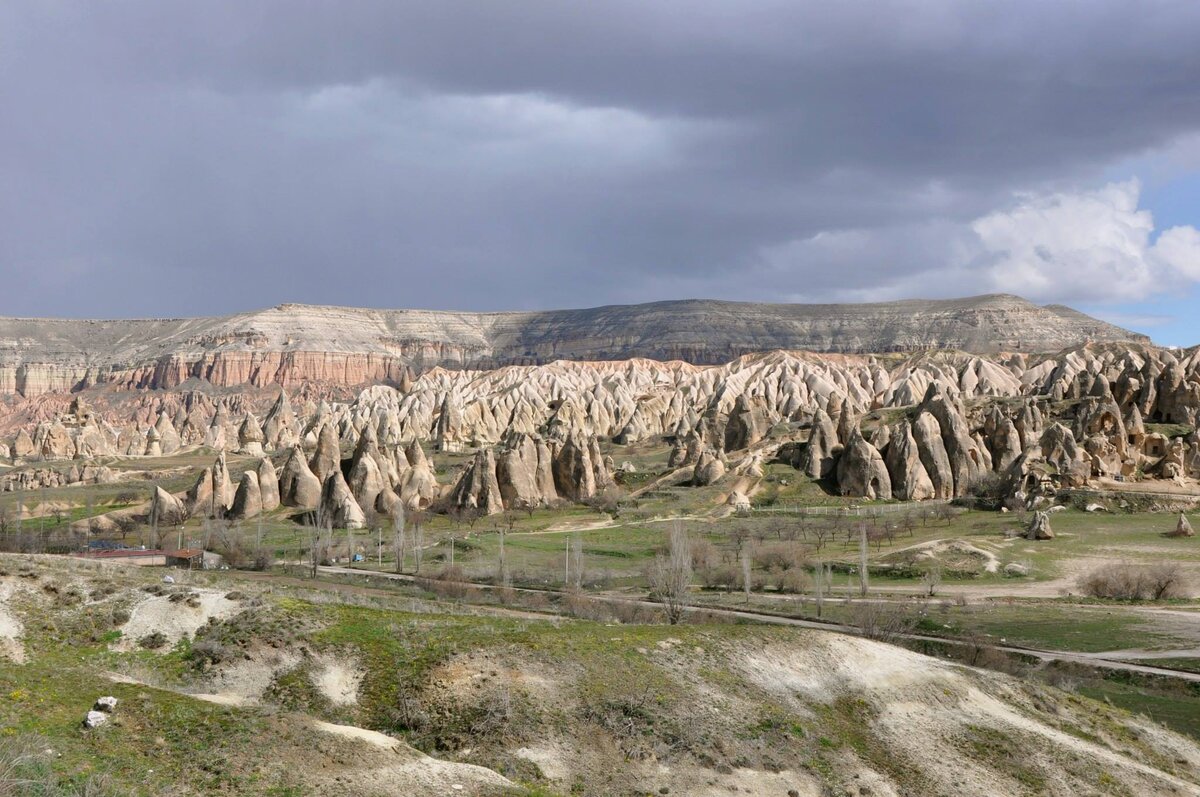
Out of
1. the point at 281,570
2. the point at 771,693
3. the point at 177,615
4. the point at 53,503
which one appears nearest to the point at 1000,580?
the point at 771,693

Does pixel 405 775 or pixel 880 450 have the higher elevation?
pixel 880 450

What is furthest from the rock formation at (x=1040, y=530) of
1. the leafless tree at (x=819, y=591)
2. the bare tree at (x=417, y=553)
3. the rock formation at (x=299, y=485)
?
the rock formation at (x=299, y=485)

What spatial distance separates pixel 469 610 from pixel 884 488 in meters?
61.3

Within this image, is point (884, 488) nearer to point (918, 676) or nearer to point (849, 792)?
point (918, 676)

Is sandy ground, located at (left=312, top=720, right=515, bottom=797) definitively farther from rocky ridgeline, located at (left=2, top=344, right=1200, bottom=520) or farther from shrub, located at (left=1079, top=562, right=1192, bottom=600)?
rocky ridgeline, located at (left=2, top=344, right=1200, bottom=520)

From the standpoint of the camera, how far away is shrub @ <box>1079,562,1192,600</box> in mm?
54875

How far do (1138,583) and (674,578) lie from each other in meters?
24.4

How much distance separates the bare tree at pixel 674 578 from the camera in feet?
148

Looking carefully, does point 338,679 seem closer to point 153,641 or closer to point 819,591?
point 153,641

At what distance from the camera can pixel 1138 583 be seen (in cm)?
5531

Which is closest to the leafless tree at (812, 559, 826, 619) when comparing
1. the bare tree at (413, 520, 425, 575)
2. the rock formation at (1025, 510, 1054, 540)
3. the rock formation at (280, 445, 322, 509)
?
the rock formation at (1025, 510, 1054, 540)

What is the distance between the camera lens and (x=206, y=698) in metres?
22.8

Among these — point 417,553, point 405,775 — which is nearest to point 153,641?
point 405,775

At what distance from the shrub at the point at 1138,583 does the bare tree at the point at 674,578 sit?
21.1 metres
